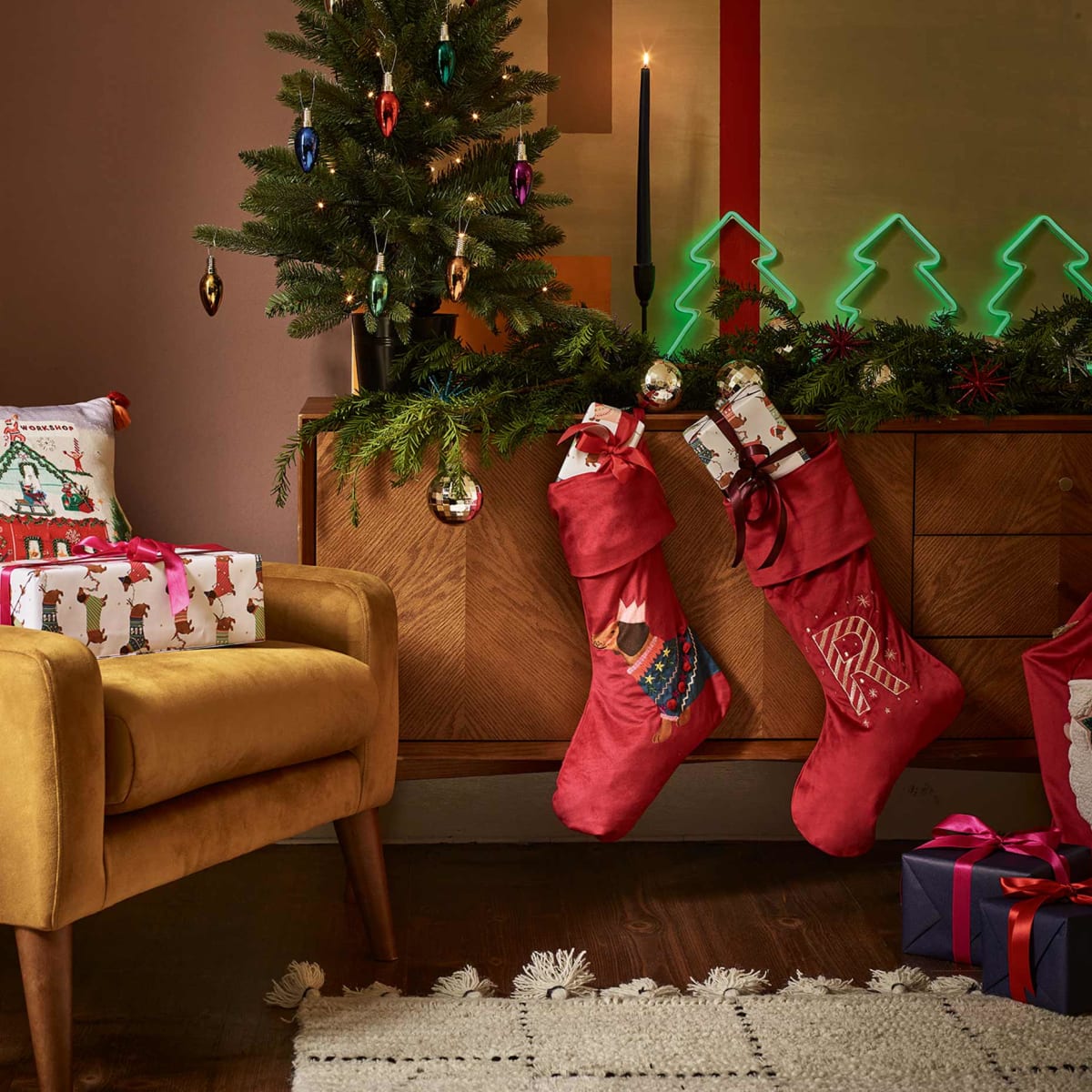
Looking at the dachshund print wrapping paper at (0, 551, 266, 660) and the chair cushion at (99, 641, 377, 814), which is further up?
the dachshund print wrapping paper at (0, 551, 266, 660)

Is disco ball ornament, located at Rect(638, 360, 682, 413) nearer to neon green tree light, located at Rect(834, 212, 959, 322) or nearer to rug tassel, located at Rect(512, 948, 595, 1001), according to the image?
neon green tree light, located at Rect(834, 212, 959, 322)

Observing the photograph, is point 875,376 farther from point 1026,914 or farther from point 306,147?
point 306,147

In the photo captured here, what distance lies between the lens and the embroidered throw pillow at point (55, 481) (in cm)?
184

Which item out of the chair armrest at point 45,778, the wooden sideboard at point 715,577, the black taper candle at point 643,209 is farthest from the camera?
the black taper candle at point 643,209

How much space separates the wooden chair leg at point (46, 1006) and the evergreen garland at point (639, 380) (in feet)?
2.79

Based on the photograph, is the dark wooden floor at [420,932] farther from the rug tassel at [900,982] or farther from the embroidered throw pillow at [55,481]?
the embroidered throw pillow at [55,481]

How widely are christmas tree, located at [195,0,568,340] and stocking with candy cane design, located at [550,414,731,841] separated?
Result: 0.31m

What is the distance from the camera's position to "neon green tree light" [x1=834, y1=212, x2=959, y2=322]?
241 cm

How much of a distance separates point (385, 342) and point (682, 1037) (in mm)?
→ 1151

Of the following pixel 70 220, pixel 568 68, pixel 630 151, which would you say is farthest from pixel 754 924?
pixel 70 220

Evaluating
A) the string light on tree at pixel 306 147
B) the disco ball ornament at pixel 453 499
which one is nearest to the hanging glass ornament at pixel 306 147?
the string light on tree at pixel 306 147

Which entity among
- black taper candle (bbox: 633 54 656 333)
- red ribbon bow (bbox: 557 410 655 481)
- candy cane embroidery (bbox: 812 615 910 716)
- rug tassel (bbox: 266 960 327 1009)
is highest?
black taper candle (bbox: 633 54 656 333)

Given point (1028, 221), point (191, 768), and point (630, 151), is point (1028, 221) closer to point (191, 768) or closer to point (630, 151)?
point (630, 151)

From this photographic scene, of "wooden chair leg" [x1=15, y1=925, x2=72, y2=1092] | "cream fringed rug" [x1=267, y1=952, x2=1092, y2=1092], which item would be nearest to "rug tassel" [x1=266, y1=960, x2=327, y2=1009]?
"cream fringed rug" [x1=267, y1=952, x2=1092, y2=1092]
